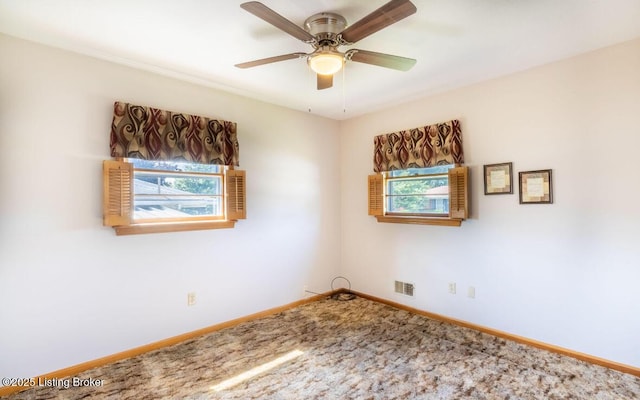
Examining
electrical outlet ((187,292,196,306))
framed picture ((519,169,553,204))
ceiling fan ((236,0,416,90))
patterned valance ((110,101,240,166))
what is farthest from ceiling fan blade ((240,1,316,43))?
electrical outlet ((187,292,196,306))

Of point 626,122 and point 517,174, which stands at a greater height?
point 626,122

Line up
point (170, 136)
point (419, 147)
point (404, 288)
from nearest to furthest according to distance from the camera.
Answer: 1. point (170, 136)
2. point (419, 147)
3. point (404, 288)

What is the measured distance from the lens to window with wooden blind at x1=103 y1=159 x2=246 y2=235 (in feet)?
8.77

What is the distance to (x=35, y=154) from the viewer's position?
240 cm

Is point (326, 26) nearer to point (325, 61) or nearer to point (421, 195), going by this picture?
point (325, 61)

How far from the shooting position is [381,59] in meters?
2.21

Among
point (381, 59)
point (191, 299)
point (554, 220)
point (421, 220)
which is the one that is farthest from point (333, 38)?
point (191, 299)

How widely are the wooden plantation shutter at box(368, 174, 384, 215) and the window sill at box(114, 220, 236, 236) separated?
177 cm

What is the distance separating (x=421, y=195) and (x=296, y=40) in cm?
228

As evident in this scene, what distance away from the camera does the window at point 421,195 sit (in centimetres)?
332

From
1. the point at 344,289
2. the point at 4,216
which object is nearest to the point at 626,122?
the point at 344,289

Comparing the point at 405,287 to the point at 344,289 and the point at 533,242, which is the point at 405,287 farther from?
the point at 533,242

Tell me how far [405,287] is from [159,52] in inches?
140

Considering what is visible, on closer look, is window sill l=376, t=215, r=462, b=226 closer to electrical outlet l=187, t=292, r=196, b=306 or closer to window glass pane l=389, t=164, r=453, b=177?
window glass pane l=389, t=164, r=453, b=177
